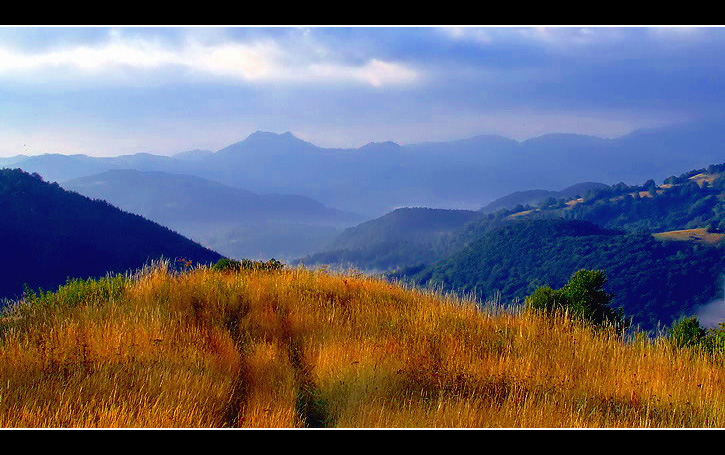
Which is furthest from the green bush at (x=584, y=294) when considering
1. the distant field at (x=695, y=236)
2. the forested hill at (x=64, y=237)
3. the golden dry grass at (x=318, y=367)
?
the distant field at (x=695, y=236)

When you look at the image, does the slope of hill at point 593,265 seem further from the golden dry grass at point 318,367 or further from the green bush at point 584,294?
the golden dry grass at point 318,367

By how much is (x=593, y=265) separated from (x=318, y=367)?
465ft

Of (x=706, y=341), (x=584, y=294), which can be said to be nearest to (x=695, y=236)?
(x=584, y=294)

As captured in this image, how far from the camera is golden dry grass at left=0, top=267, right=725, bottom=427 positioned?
180 inches

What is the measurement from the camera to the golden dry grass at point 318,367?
15.0 ft

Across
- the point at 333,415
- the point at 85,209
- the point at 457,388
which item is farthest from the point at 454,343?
the point at 85,209

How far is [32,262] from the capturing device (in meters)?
93.6

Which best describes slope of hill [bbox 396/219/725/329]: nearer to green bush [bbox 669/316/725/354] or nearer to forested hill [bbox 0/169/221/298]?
forested hill [bbox 0/169/221/298]

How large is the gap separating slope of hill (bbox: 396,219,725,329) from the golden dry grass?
111 meters

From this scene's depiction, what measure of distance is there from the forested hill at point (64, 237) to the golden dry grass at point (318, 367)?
90.7m

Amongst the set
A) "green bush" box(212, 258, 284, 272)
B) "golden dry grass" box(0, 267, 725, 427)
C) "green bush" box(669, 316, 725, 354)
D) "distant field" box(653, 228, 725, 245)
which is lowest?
"distant field" box(653, 228, 725, 245)

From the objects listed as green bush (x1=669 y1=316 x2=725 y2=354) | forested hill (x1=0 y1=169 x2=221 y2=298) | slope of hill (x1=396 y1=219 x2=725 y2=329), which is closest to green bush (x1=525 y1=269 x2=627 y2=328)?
green bush (x1=669 y1=316 x2=725 y2=354)

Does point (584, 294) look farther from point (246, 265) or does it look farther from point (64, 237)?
point (64, 237)

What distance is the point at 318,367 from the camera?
5.82 metres
